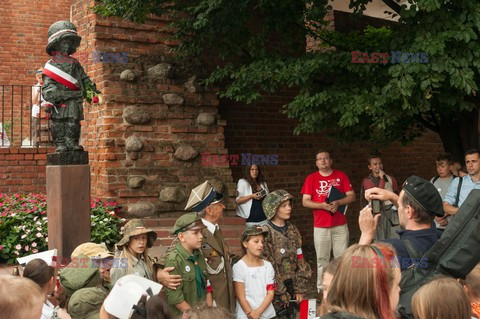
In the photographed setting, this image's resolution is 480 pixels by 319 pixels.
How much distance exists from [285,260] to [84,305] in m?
2.29

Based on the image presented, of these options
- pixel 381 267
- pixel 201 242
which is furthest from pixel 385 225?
pixel 381 267

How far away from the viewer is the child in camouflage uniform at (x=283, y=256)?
5.20 meters

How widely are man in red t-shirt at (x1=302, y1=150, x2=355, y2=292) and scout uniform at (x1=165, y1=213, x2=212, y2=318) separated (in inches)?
115

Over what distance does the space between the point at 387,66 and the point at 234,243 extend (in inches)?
119

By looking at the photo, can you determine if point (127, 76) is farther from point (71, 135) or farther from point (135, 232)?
Result: point (135, 232)

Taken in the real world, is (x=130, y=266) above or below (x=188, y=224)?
below

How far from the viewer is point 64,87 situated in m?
5.82

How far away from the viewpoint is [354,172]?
11797 mm

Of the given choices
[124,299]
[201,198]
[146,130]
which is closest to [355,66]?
[201,198]

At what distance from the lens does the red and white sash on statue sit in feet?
18.8

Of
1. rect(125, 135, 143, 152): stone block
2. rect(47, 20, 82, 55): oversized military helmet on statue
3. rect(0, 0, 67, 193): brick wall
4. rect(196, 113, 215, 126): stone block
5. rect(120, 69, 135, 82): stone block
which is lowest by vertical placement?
rect(125, 135, 143, 152): stone block

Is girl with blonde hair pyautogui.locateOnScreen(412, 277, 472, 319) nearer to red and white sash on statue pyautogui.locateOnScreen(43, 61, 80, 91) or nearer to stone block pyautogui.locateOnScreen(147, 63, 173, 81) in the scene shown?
red and white sash on statue pyautogui.locateOnScreen(43, 61, 80, 91)

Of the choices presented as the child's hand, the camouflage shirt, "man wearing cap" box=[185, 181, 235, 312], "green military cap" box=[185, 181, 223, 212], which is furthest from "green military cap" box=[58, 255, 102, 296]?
the camouflage shirt

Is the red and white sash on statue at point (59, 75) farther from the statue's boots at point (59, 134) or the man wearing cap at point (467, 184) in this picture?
the man wearing cap at point (467, 184)
